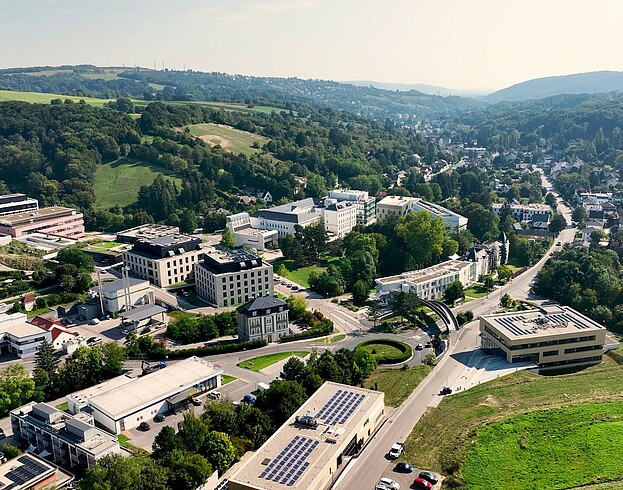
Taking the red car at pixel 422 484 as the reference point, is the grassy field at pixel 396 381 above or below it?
below

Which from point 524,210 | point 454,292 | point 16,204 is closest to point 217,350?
point 454,292

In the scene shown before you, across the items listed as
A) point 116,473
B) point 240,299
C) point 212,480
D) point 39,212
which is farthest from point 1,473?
point 39,212

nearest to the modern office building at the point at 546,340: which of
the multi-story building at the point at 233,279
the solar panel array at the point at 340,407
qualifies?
the solar panel array at the point at 340,407

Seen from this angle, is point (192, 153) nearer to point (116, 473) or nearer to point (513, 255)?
point (513, 255)

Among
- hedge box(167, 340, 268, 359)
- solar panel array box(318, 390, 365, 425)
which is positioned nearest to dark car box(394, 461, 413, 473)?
solar panel array box(318, 390, 365, 425)

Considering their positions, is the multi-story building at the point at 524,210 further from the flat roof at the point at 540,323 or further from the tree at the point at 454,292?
the flat roof at the point at 540,323

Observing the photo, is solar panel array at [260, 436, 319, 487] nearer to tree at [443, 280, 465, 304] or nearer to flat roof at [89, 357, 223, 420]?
flat roof at [89, 357, 223, 420]
